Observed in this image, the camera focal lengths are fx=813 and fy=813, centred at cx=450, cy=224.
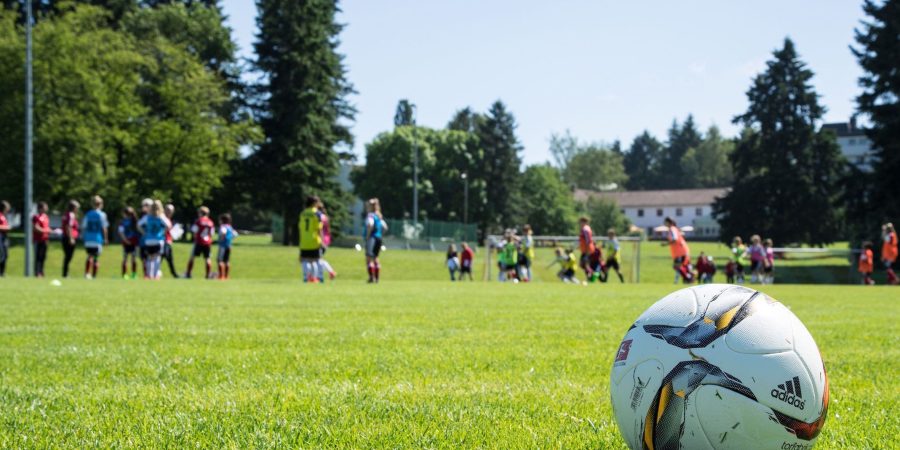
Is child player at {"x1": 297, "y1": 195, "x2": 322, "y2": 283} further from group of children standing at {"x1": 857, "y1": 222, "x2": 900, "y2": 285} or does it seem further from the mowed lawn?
group of children standing at {"x1": 857, "y1": 222, "x2": 900, "y2": 285}

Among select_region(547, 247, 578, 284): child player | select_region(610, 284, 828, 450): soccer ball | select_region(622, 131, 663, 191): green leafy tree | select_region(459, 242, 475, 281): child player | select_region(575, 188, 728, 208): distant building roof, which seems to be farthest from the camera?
select_region(622, 131, 663, 191): green leafy tree

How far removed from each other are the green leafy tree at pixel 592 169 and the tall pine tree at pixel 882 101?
84.8 m

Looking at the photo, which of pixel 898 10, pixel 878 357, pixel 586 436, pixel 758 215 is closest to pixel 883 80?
pixel 898 10

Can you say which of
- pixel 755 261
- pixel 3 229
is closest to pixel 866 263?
pixel 755 261

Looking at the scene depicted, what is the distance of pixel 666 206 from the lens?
444 feet

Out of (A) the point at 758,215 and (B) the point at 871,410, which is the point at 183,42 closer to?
(A) the point at 758,215

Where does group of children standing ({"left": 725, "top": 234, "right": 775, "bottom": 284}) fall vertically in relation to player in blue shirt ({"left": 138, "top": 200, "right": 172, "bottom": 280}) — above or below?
below

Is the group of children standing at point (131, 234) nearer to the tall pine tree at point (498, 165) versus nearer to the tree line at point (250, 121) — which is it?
the tree line at point (250, 121)

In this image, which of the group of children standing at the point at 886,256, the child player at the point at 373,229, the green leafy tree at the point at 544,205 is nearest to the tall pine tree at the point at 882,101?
the group of children standing at the point at 886,256

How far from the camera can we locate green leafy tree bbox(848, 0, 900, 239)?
41094mm

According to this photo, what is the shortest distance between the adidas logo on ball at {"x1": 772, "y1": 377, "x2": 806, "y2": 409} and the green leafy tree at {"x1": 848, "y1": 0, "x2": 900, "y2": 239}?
42.9m

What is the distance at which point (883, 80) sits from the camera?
4319cm

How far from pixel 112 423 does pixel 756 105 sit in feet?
207

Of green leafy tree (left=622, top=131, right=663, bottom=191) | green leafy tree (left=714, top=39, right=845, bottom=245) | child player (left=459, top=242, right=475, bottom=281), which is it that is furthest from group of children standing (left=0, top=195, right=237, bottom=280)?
green leafy tree (left=622, top=131, right=663, bottom=191)
